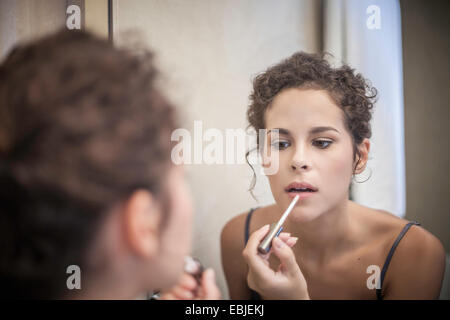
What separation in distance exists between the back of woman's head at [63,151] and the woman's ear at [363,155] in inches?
16.9

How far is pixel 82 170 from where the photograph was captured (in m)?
0.42

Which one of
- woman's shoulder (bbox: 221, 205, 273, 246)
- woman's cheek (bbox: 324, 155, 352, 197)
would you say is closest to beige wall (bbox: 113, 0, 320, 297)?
woman's shoulder (bbox: 221, 205, 273, 246)

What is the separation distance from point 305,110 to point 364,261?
0.32m

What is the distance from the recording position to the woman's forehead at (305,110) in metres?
0.67

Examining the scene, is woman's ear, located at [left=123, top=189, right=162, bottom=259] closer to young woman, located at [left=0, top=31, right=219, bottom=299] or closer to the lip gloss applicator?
young woman, located at [left=0, top=31, right=219, bottom=299]

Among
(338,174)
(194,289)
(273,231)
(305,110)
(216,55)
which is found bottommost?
(194,289)

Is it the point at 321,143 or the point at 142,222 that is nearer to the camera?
the point at 142,222

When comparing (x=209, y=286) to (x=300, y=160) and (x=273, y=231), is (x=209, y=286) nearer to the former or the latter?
Answer: (x=273, y=231)

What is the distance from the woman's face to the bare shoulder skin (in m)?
0.06

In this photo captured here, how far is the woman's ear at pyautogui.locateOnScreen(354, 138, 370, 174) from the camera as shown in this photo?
28.0 inches

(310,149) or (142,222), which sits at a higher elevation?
(310,149)

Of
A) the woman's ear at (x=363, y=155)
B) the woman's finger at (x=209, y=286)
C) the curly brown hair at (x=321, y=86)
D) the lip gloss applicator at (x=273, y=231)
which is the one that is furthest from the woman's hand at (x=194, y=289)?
the woman's ear at (x=363, y=155)

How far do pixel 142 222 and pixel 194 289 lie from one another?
0.26 m

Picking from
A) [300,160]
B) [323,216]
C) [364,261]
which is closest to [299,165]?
[300,160]
